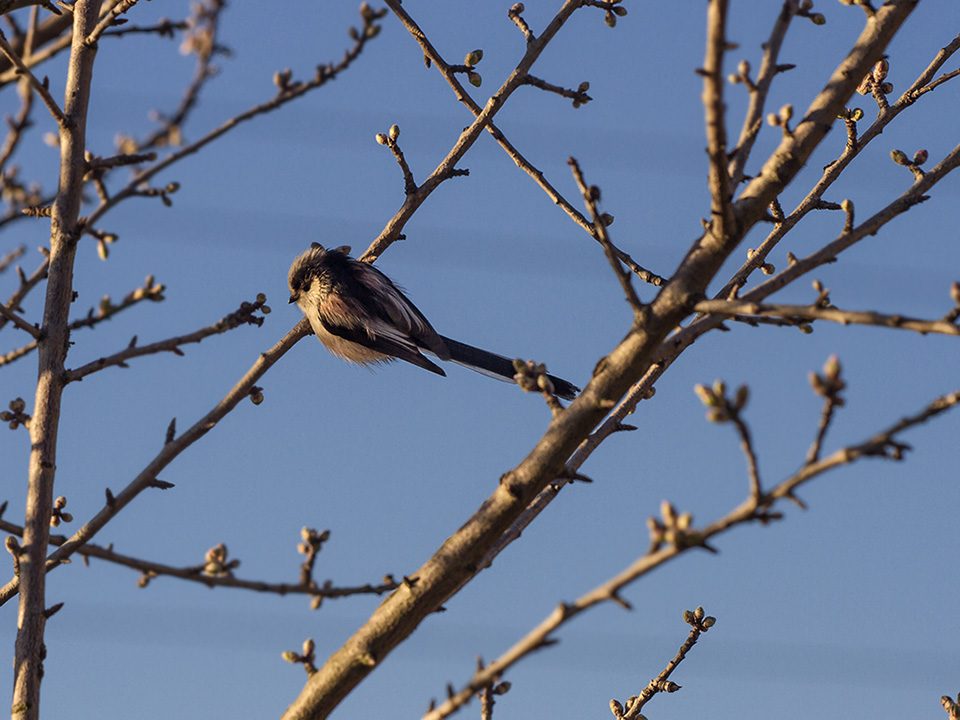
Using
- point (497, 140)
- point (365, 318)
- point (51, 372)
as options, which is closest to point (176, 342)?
point (51, 372)

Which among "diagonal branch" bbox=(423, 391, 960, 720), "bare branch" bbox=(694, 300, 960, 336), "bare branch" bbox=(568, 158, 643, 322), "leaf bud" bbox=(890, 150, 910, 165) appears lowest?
"diagonal branch" bbox=(423, 391, 960, 720)

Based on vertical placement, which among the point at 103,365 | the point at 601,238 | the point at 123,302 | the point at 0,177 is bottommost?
the point at 601,238

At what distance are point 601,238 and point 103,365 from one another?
190cm

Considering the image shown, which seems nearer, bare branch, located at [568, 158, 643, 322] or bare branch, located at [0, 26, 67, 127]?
bare branch, located at [568, 158, 643, 322]

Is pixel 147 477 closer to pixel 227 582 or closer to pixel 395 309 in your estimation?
pixel 227 582

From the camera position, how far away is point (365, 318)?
20.2 ft

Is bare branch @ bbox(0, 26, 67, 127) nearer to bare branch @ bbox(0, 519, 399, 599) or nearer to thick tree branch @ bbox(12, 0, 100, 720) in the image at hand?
thick tree branch @ bbox(12, 0, 100, 720)

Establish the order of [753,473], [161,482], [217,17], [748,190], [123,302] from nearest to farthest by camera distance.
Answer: [753,473] → [748,190] → [161,482] → [123,302] → [217,17]

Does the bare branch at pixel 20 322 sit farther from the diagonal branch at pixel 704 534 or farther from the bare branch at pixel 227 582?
the diagonal branch at pixel 704 534

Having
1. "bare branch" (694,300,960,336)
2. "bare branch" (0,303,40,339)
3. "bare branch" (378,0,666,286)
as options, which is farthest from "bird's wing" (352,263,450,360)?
"bare branch" (694,300,960,336)

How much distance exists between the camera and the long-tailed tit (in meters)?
5.79

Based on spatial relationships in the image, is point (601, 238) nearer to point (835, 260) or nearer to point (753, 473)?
point (835, 260)

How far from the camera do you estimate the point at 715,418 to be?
2137mm

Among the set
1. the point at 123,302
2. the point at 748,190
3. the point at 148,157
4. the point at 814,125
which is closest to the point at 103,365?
the point at 123,302
